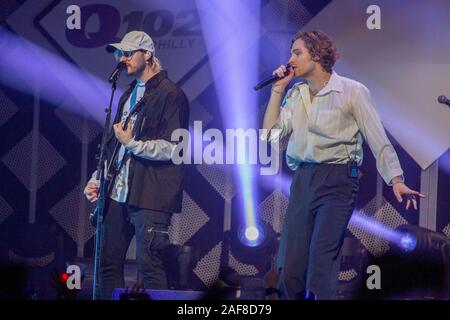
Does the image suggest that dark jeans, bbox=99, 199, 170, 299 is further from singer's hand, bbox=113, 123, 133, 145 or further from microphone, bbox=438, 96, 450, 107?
microphone, bbox=438, 96, 450, 107

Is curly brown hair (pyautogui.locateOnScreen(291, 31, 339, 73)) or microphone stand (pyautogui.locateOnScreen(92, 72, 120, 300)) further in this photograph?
microphone stand (pyautogui.locateOnScreen(92, 72, 120, 300))

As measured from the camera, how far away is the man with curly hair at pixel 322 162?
5117 mm

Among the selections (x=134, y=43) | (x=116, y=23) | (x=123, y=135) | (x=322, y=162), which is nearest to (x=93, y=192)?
(x=123, y=135)

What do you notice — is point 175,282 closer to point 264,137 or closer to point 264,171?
point 264,171

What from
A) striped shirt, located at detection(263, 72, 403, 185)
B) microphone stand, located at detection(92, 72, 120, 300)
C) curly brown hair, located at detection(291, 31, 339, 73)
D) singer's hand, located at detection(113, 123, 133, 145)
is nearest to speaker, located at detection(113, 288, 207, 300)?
microphone stand, located at detection(92, 72, 120, 300)

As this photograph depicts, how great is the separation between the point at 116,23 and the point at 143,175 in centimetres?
183

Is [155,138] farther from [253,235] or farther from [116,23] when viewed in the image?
[116,23]

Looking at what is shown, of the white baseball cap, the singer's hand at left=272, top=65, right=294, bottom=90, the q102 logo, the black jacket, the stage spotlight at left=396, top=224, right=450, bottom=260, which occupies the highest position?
the q102 logo

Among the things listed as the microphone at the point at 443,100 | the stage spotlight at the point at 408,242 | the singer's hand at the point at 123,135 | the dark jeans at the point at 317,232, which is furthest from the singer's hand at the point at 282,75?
the stage spotlight at the point at 408,242

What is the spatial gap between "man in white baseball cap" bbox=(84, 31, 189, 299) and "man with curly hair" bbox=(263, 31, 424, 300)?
86 cm

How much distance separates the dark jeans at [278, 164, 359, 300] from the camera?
5094 millimetres

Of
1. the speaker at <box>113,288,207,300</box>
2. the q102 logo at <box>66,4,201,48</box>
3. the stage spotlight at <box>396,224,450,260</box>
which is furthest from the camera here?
the q102 logo at <box>66,4,201,48</box>

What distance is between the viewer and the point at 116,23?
23.7ft

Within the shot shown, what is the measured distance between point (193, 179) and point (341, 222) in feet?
7.76
